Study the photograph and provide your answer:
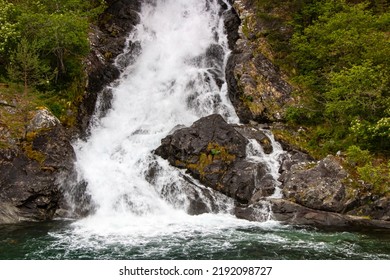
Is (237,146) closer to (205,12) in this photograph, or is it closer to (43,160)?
(43,160)

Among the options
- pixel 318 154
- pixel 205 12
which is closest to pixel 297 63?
pixel 318 154

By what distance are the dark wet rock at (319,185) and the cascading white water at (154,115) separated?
3132 millimetres

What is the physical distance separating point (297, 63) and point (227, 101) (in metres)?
5.74

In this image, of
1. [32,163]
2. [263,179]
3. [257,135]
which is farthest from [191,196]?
[32,163]

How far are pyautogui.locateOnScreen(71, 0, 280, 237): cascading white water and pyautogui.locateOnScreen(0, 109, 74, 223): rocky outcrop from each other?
4.70 feet

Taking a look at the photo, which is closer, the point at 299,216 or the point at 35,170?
the point at 299,216

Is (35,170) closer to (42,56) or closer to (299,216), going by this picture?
(42,56)

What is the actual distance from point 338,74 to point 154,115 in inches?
451

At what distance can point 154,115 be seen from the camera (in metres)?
24.0

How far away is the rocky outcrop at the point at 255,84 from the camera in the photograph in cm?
2309

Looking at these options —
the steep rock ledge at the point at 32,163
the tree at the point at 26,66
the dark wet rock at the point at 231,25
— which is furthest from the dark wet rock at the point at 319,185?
Answer: the tree at the point at 26,66

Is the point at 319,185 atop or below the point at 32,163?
below

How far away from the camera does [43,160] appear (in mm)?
17734

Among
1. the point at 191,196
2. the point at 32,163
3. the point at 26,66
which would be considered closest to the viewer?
the point at 32,163
